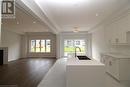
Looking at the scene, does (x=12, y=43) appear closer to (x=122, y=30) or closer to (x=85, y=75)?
(x=122, y=30)

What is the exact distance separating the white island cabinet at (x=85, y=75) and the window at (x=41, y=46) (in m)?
11.8

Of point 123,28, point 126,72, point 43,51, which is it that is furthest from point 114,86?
point 43,51

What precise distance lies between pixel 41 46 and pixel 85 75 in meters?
12.2

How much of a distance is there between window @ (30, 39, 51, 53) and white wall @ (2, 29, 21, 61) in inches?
62.6

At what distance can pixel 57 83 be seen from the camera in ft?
14.8

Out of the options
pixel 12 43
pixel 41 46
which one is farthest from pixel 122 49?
pixel 41 46

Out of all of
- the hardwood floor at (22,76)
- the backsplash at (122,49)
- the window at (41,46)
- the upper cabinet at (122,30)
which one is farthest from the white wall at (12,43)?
the upper cabinet at (122,30)

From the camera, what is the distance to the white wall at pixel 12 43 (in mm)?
10597

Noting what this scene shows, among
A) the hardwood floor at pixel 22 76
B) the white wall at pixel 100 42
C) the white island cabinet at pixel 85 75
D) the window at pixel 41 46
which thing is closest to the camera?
the white island cabinet at pixel 85 75

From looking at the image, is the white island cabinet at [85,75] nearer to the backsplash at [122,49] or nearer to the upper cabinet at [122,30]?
the upper cabinet at [122,30]

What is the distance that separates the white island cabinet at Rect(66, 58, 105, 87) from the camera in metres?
3.26

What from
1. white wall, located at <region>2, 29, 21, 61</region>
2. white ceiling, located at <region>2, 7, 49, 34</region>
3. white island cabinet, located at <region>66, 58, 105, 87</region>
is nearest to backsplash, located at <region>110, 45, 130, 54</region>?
white island cabinet, located at <region>66, 58, 105, 87</region>

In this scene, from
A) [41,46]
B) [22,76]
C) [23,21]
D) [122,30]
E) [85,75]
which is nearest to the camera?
[85,75]

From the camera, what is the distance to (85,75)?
3.30 m
